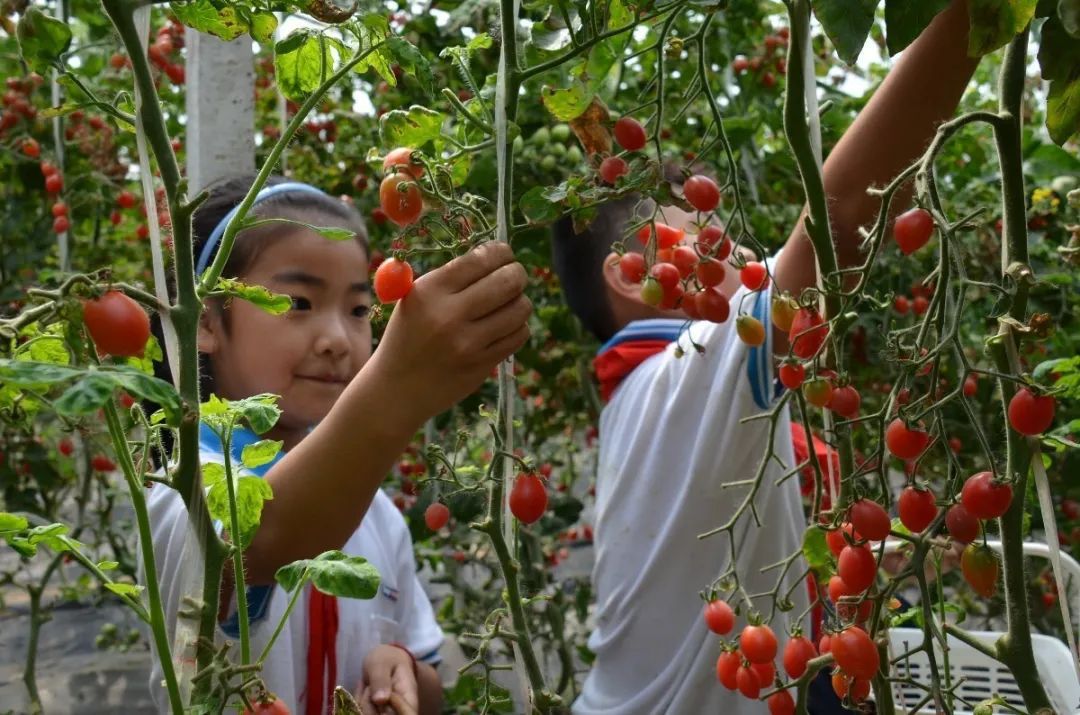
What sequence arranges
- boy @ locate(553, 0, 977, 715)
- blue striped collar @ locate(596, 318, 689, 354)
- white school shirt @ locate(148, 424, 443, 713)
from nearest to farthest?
white school shirt @ locate(148, 424, 443, 713), boy @ locate(553, 0, 977, 715), blue striped collar @ locate(596, 318, 689, 354)

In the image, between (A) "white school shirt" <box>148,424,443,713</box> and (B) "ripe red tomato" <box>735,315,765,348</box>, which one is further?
(A) "white school shirt" <box>148,424,443,713</box>

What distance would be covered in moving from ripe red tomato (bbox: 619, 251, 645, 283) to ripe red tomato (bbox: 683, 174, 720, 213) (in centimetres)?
7

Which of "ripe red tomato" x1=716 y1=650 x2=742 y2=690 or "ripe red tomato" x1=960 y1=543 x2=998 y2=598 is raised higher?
"ripe red tomato" x1=960 y1=543 x2=998 y2=598

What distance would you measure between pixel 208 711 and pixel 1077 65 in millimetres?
657

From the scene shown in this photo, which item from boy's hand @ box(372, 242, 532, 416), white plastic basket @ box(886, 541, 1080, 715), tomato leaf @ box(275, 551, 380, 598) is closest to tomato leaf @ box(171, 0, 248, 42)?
boy's hand @ box(372, 242, 532, 416)

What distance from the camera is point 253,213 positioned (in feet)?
4.13

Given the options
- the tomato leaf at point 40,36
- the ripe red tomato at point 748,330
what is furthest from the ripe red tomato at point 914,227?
the tomato leaf at point 40,36

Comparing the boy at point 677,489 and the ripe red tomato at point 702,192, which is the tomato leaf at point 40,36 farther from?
the boy at point 677,489

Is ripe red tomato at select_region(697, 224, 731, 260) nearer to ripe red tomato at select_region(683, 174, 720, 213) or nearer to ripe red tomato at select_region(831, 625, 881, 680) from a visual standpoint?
ripe red tomato at select_region(683, 174, 720, 213)

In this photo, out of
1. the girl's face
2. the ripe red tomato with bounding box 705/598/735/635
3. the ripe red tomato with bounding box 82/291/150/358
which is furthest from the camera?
the girl's face

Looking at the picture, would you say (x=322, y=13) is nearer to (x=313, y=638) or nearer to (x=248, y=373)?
(x=248, y=373)

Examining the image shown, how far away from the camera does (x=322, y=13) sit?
661 mm

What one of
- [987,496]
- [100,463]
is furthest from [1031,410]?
[100,463]

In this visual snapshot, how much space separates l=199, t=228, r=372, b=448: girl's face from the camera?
1.21m
